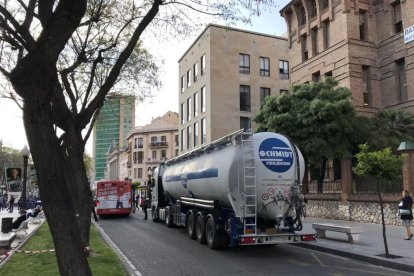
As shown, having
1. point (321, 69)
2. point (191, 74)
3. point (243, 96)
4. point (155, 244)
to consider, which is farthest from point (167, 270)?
point (191, 74)

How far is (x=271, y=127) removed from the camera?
88.5 feet

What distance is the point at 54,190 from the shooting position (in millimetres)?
5723

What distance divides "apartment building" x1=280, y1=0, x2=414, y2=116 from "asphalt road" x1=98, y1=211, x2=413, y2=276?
18.1 metres

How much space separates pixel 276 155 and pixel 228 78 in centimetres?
3827

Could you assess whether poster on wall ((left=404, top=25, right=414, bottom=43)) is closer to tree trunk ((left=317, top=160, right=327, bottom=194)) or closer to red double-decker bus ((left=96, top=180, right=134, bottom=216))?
tree trunk ((left=317, top=160, right=327, bottom=194))

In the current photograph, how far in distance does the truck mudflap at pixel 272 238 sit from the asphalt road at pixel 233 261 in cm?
51

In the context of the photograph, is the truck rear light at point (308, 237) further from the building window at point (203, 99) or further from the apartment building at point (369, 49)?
the building window at point (203, 99)

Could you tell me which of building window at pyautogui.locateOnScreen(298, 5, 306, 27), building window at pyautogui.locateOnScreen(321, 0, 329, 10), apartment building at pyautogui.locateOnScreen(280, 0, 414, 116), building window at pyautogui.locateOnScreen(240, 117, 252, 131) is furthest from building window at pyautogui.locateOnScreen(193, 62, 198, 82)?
building window at pyautogui.locateOnScreen(321, 0, 329, 10)

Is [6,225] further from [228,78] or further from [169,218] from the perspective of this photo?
[228,78]

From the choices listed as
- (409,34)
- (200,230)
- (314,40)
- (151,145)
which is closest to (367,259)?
(200,230)

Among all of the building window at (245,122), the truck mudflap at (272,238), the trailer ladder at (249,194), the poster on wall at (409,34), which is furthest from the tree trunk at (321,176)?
the building window at (245,122)

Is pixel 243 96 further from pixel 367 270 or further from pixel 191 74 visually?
pixel 367 270

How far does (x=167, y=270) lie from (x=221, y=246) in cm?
418

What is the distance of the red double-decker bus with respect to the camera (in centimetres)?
3291
